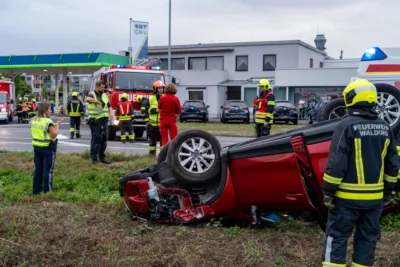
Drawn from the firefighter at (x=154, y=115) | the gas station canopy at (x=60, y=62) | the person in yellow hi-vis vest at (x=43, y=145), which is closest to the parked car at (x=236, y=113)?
the gas station canopy at (x=60, y=62)

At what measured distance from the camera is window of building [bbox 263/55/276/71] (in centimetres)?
3894

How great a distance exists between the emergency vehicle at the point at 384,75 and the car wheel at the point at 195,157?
87.8 inches

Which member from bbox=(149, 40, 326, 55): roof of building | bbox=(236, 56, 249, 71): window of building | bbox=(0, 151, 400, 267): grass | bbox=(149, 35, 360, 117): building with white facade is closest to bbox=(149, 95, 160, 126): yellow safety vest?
bbox=(0, 151, 400, 267): grass

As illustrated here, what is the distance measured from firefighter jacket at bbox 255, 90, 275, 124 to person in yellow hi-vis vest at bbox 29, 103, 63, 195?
4.54 m

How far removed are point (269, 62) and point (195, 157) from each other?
35.0 m

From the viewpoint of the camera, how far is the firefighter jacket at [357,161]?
3.40 meters

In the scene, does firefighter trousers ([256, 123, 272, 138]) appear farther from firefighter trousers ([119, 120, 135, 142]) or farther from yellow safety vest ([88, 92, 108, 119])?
firefighter trousers ([119, 120, 135, 142])

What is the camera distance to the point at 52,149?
693cm

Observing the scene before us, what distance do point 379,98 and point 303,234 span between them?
2397 millimetres

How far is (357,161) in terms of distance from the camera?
3.43 metres

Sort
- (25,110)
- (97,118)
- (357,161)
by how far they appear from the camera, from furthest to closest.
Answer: (25,110) < (97,118) < (357,161)

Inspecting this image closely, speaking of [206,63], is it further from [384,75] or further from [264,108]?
[384,75]

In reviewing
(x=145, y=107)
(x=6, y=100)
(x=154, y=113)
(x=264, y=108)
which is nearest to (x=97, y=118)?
(x=154, y=113)

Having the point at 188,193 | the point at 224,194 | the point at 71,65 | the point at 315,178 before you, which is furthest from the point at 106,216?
the point at 71,65
